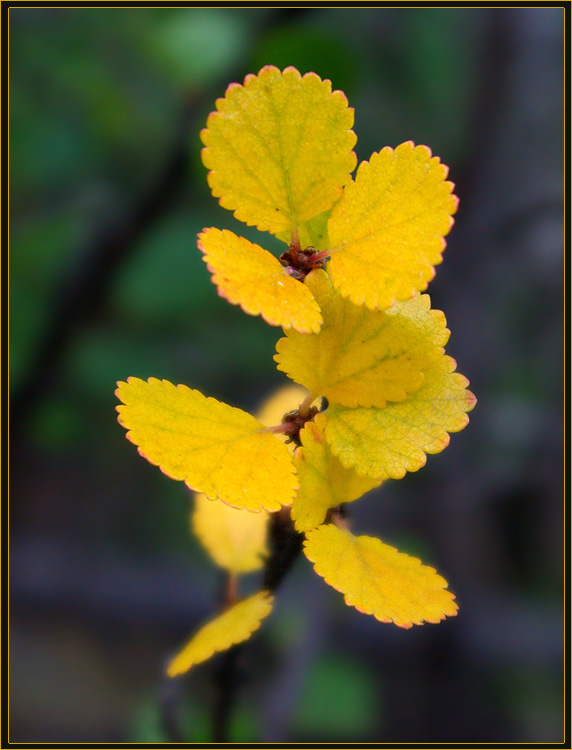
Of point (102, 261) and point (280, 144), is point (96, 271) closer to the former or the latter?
point (102, 261)

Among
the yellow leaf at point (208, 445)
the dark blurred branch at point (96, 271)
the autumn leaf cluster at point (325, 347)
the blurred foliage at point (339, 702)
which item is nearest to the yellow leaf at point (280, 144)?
the autumn leaf cluster at point (325, 347)

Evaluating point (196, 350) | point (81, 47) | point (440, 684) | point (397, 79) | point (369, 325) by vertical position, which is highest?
point (397, 79)

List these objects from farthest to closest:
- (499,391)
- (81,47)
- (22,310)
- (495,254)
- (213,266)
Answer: (499,391) < (495,254) < (81,47) < (22,310) < (213,266)

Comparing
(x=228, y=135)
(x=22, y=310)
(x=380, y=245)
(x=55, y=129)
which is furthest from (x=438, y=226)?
(x=55, y=129)

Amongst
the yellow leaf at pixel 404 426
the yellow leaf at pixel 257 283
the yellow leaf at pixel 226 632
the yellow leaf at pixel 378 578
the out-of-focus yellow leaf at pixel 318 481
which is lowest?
the yellow leaf at pixel 226 632

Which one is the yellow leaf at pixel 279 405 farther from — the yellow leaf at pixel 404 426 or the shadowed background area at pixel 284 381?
the shadowed background area at pixel 284 381

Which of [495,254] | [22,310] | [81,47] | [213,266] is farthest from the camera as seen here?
[495,254]

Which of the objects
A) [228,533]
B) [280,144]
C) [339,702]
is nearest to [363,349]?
Answer: [280,144]

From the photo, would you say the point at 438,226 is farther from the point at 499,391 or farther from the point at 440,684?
the point at 440,684
